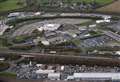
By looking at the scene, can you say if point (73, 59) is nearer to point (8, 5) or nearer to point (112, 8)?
point (112, 8)

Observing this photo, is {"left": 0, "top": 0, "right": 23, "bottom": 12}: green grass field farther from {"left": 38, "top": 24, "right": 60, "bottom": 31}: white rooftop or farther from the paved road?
the paved road

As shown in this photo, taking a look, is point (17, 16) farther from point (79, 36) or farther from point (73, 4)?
point (79, 36)

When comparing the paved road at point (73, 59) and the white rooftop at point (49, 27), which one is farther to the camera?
the white rooftop at point (49, 27)

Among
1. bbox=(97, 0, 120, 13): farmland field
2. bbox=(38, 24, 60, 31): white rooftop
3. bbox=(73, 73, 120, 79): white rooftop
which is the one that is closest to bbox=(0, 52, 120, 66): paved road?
bbox=(73, 73, 120, 79): white rooftop

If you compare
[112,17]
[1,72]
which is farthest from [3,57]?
[112,17]

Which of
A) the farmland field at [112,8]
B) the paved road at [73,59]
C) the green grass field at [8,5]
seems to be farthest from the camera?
the green grass field at [8,5]

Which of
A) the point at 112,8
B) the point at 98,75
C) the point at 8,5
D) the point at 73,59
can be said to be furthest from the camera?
the point at 8,5

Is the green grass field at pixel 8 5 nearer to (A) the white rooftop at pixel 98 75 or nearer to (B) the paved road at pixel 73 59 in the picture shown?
(B) the paved road at pixel 73 59

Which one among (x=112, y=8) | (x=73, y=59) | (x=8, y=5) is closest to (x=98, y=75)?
(x=73, y=59)

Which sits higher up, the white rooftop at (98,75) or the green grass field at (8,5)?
the green grass field at (8,5)

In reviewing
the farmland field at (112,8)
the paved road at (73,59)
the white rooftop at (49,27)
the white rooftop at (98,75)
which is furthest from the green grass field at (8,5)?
the white rooftop at (98,75)

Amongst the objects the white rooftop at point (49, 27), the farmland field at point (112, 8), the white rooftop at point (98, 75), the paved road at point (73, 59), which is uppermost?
the farmland field at point (112, 8)
